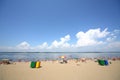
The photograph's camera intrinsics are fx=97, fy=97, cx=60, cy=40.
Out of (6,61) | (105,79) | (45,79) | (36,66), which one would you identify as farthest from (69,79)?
(6,61)

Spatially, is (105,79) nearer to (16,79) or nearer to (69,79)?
(69,79)

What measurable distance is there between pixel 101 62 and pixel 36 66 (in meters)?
9.75

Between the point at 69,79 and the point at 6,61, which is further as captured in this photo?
the point at 6,61

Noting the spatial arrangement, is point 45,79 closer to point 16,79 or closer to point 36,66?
point 16,79

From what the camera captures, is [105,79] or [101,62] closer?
[105,79]

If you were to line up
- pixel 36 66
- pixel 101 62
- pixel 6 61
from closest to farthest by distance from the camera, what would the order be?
pixel 36 66
pixel 101 62
pixel 6 61

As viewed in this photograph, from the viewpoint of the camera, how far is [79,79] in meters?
8.03

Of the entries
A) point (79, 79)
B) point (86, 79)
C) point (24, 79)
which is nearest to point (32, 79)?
point (24, 79)

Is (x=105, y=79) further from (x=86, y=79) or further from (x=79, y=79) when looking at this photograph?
(x=79, y=79)

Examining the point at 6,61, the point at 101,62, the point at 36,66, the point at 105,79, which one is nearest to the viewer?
the point at 105,79

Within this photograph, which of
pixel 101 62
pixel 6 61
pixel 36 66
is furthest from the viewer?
pixel 6 61

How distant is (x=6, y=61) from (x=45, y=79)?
14.3m

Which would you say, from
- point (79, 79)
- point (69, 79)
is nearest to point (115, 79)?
point (79, 79)

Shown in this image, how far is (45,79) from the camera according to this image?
810cm
